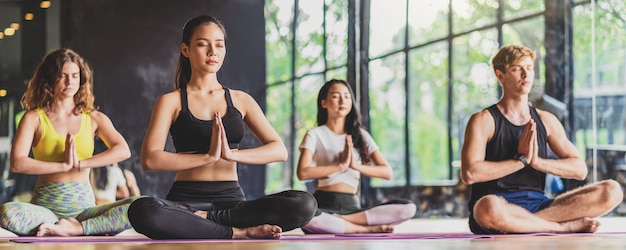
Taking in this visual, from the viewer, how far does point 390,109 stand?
6488 mm

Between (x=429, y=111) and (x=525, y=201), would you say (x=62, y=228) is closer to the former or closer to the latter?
(x=525, y=201)

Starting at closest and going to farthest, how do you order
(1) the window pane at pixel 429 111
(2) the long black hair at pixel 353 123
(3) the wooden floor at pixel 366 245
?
(3) the wooden floor at pixel 366 245 → (2) the long black hair at pixel 353 123 → (1) the window pane at pixel 429 111

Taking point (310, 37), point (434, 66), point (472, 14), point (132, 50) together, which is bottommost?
point (434, 66)

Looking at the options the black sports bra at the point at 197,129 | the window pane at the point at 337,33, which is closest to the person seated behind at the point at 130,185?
the window pane at the point at 337,33

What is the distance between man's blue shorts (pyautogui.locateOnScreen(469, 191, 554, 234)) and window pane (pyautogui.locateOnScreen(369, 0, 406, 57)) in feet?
9.60

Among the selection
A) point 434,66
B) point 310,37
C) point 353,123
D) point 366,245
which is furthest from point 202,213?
point 310,37

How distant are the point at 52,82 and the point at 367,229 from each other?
158 centimetres

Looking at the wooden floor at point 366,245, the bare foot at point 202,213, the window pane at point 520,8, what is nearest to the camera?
the wooden floor at point 366,245

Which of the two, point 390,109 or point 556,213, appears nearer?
point 556,213

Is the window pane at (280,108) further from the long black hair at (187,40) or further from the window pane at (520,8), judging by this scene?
the long black hair at (187,40)

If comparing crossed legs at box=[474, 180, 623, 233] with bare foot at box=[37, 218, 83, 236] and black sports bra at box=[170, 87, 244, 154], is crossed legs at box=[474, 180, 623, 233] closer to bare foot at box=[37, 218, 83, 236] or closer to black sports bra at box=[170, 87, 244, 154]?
black sports bra at box=[170, 87, 244, 154]

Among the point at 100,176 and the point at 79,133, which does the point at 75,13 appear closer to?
the point at 100,176

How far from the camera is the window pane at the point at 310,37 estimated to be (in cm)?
663

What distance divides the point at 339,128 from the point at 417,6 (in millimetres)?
2041
